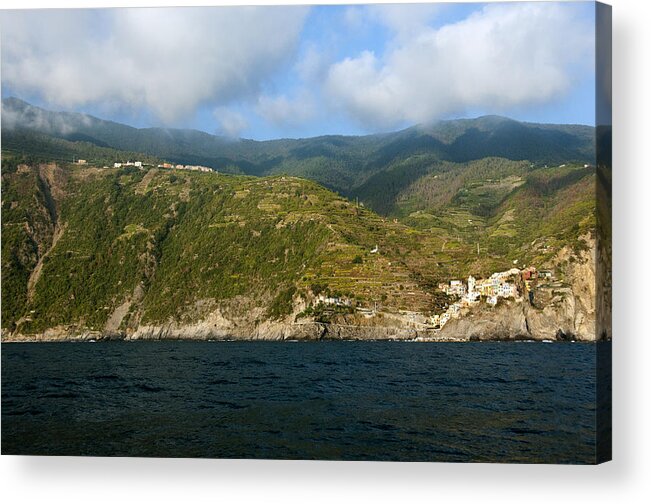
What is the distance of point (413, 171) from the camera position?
209 feet

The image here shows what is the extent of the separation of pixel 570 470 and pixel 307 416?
541cm

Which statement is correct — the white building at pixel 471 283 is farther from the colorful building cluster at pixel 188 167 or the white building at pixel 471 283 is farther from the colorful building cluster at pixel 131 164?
the colorful building cluster at pixel 131 164

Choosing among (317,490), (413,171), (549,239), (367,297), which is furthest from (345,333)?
(317,490)

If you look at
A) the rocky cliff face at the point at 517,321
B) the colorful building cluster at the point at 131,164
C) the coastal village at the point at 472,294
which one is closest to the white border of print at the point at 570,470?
the rocky cliff face at the point at 517,321

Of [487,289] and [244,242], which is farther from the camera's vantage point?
[487,289]

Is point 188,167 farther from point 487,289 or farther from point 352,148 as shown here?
point 487,289

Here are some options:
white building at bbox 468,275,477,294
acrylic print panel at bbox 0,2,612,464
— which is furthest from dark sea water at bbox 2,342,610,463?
white building at bbox 468,275,477,294

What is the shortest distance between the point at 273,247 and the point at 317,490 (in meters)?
32.3

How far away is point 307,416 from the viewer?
14.1 m

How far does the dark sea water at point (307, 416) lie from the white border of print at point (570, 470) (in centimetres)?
44

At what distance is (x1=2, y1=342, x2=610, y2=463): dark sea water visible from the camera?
40.3 feet

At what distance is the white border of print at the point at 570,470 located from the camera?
11070 millimetres

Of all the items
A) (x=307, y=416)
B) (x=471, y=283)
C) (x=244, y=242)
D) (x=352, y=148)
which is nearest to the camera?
(x=307, y=416)

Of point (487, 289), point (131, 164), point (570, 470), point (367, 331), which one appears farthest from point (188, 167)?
point (570, 470)
